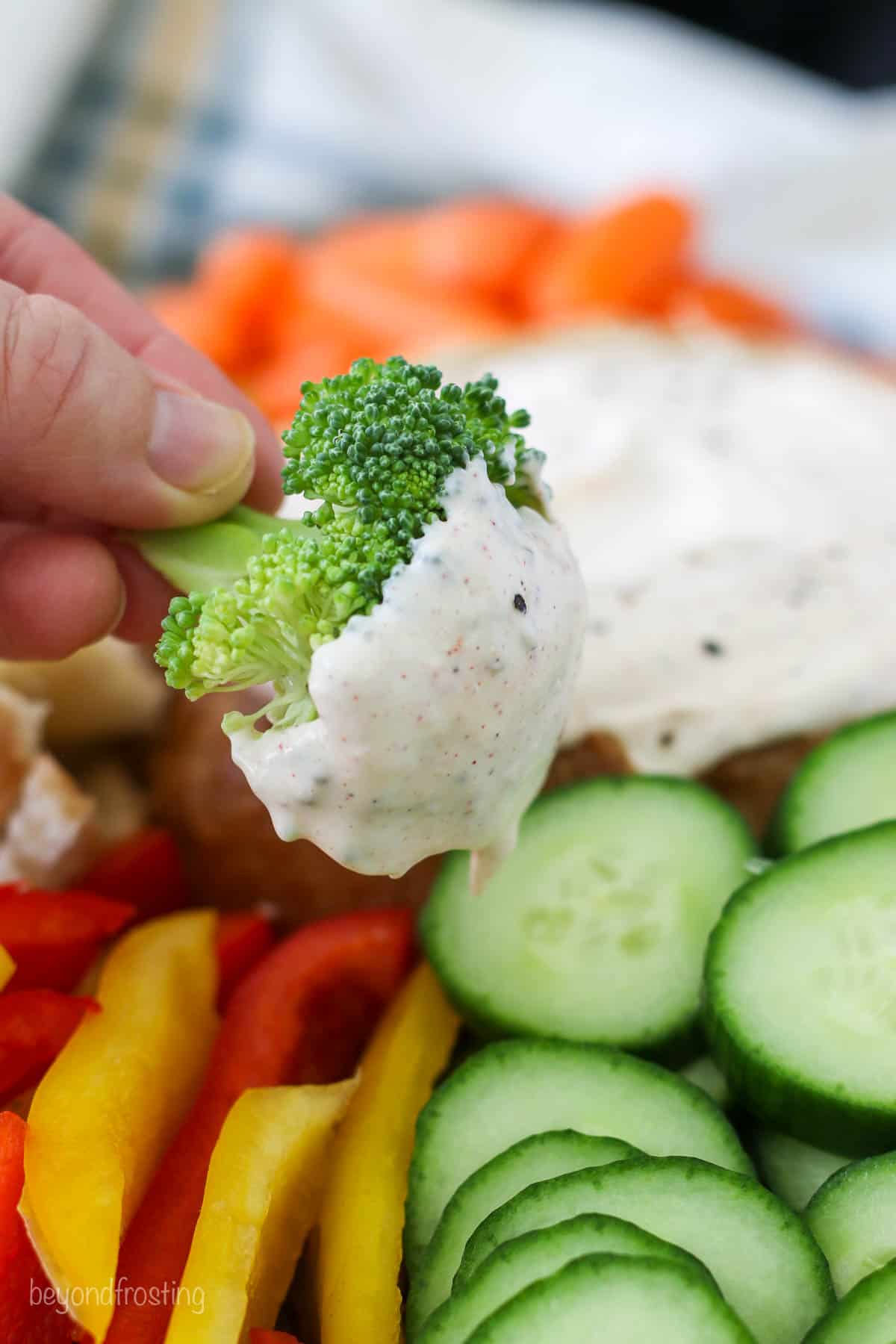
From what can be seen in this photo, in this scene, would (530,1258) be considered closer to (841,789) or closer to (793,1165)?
(793,1165)

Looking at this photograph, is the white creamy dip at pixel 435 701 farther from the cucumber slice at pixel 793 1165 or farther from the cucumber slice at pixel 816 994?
the cucumber slice at pixel 793 1165

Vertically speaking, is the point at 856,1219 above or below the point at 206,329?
above

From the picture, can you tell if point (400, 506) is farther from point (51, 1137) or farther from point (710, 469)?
point (710, 469)

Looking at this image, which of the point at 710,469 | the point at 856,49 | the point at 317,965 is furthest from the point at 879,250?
the point at 317,965

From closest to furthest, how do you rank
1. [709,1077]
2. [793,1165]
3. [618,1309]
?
[618,1309], [793,1165], [709,1077]

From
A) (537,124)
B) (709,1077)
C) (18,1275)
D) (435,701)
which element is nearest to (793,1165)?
(709,1077)

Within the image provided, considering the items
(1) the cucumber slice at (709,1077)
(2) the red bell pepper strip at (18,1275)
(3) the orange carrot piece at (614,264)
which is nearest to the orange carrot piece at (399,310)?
(3) the orange carrot piece at (614,264)
